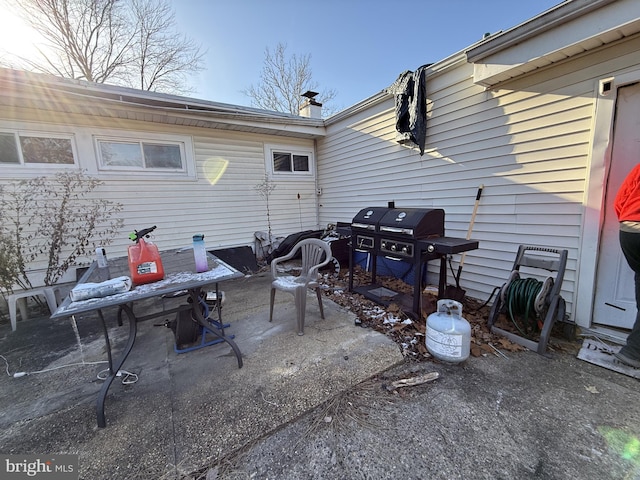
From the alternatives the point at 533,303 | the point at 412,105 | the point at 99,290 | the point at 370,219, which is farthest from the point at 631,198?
the point at 99,290

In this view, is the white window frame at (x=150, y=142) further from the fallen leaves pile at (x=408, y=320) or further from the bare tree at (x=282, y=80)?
the bare tree at (x=282, y=80)

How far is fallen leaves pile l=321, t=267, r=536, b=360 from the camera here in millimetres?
2268

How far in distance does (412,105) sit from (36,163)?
5364 millimetres

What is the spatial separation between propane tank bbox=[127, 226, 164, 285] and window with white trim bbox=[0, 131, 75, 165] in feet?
10.9

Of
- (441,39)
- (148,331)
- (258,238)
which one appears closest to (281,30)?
(441,39)

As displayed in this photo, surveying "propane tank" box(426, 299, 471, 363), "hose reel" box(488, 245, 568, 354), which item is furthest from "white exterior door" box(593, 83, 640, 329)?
"propane tank" box(426, 299, 471, 363)

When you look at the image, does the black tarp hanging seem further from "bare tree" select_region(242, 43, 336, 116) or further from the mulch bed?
"bare tree" select_region(242, 43, 336, 116)

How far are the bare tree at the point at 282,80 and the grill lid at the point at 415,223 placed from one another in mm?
9886

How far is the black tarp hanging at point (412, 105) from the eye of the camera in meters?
3.41

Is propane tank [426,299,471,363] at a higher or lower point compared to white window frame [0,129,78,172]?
lower

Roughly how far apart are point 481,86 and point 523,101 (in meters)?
0.52

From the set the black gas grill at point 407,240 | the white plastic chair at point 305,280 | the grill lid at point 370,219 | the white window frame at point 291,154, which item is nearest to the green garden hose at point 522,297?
the black gas grill at point 407,240

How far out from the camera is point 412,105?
3.50 m

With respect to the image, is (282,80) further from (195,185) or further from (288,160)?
Answer: (195,185)
